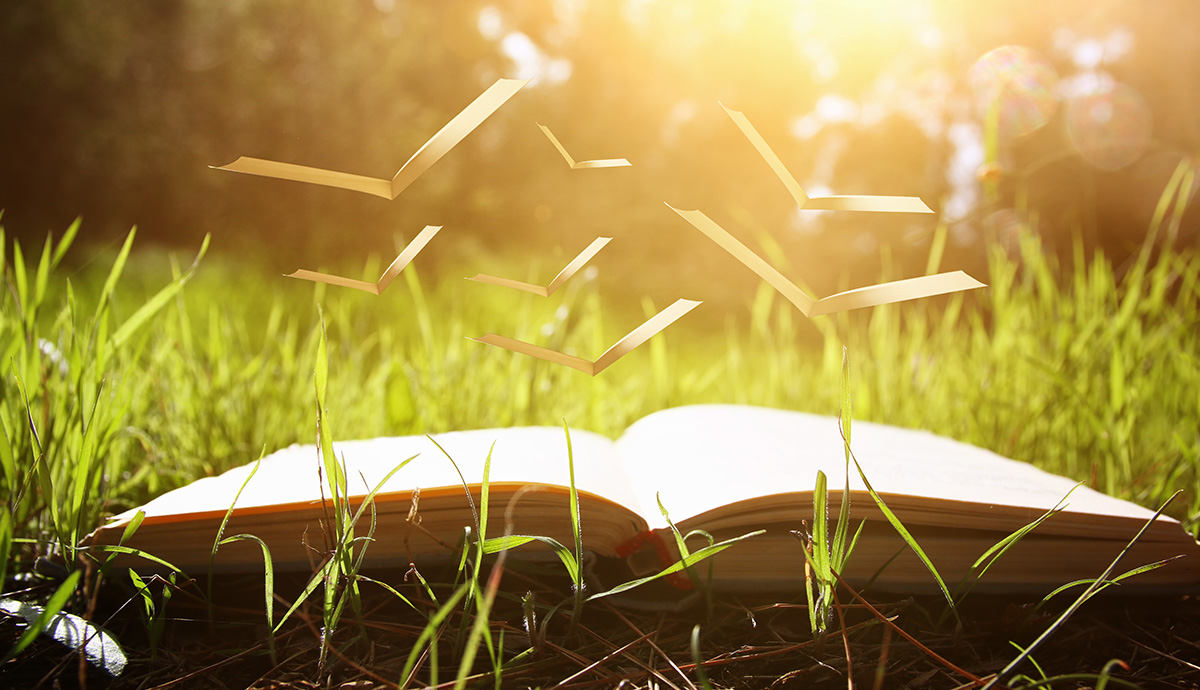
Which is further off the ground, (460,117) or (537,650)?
(460,117)

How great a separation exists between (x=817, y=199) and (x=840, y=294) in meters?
0.04

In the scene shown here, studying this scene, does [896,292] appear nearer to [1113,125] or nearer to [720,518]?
[720,518]

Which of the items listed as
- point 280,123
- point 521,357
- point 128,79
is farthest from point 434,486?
point 128,79

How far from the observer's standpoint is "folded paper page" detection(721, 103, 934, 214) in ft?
0.84

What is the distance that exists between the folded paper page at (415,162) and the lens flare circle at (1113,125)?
4320 millimetres

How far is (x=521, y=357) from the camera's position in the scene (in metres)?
0.92

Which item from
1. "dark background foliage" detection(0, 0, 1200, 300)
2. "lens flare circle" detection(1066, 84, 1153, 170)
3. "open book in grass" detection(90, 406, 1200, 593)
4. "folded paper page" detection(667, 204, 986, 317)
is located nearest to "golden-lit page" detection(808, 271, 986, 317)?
"folded paper page" detection(667, 204, 986, 317)

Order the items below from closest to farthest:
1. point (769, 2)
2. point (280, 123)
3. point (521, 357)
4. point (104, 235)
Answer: point (521, 357)
point (280, 123)
point (104, 235)
point (769, 2)

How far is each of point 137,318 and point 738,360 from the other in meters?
0.90

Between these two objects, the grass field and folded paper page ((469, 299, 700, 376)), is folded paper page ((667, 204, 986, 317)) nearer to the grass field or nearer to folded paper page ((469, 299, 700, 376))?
folded paper page ((469, 299, 700, 376))

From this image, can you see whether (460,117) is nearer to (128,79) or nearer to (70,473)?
(70,473)

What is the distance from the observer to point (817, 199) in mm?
259

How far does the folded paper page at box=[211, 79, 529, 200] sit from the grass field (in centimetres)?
18

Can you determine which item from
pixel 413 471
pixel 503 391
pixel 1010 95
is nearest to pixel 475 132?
pixel 1010 95
